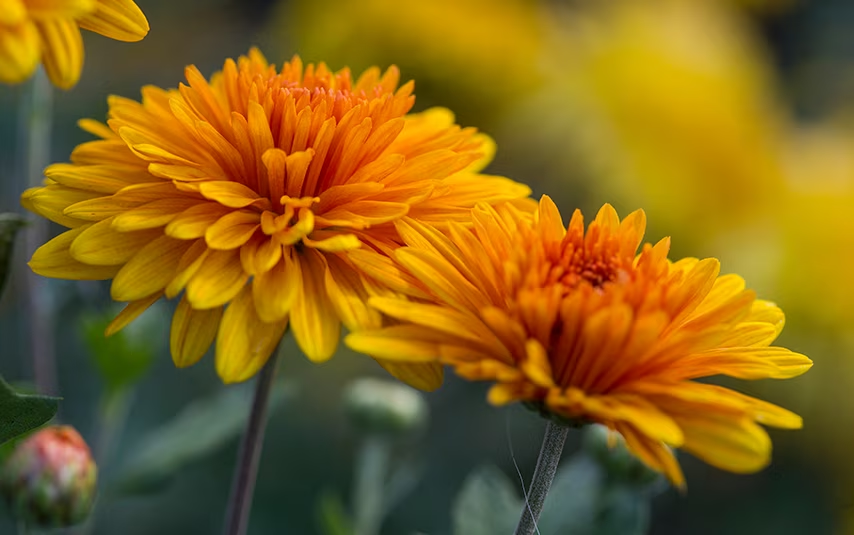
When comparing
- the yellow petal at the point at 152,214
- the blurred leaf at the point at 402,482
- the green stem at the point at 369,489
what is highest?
the yellow petal at the point at 152,214

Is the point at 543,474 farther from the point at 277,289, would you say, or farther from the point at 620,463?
the point at 620,463

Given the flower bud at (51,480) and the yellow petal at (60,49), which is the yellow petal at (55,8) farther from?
the flower bud at (51,480)

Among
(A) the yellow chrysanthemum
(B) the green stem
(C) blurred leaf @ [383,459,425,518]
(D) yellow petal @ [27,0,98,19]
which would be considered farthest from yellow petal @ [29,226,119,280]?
(C) blurred leaf @ [383,459,425,518]

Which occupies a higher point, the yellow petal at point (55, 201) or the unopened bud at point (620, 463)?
the yellow petal at point (55, 201)

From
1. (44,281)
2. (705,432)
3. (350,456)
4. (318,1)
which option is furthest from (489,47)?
(705,432)

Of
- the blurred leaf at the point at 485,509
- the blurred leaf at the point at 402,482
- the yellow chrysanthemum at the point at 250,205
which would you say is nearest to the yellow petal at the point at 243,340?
the yellow chrysanthemum at the point at 250,205

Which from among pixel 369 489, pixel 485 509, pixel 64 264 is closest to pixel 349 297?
pixel 64 264

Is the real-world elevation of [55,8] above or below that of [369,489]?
above
